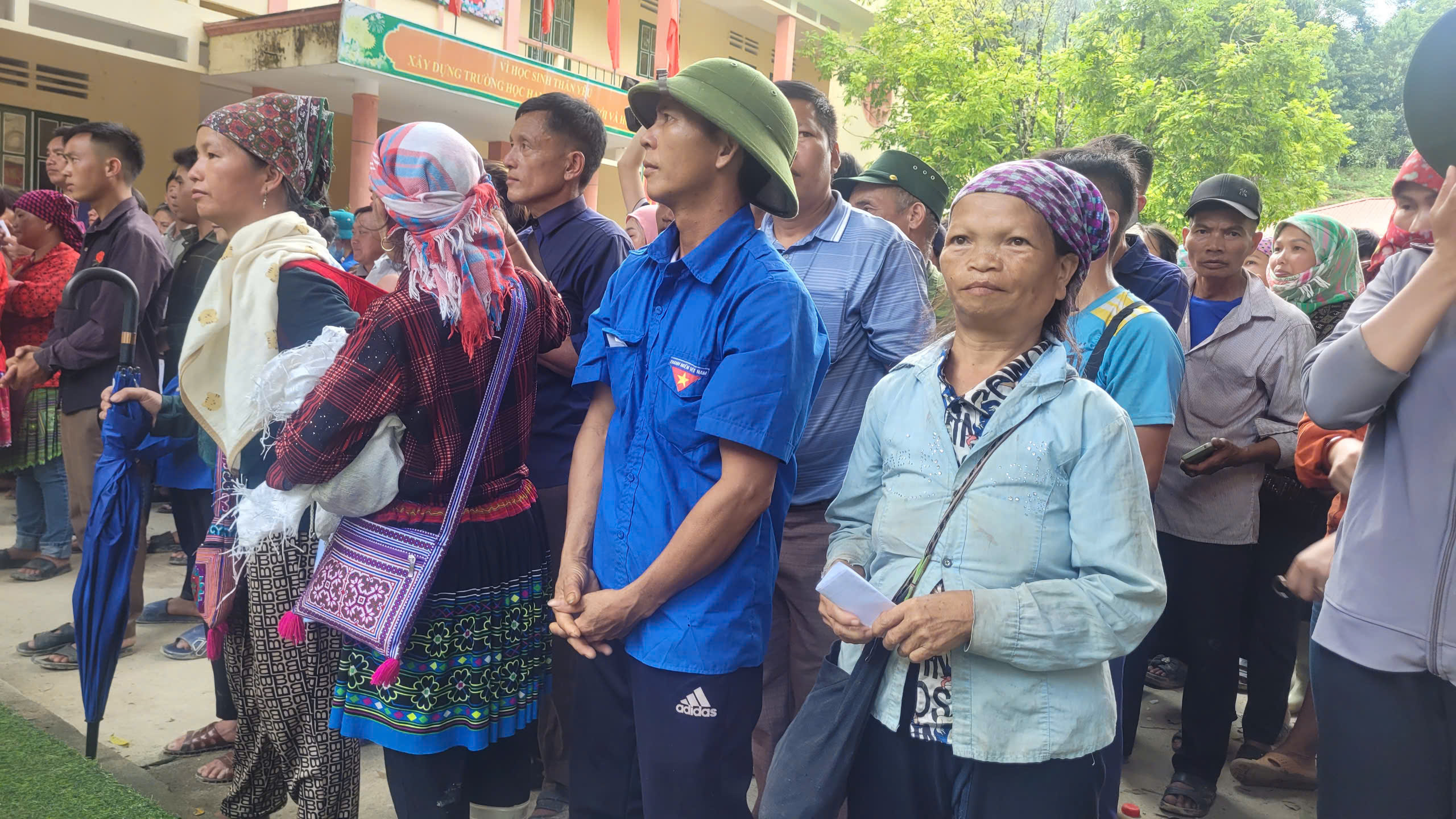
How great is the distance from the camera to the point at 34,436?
5.81 m

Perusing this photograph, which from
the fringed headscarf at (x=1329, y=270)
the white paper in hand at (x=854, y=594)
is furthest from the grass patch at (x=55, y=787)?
the fringed headscarf at (x=1329, y=270)

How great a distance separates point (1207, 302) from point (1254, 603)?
1.22 metres

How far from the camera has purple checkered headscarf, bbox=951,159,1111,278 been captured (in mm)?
1838

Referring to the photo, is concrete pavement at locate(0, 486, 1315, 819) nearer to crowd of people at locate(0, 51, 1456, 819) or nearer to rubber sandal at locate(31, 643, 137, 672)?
rubber sandal at locate(31, 643, 137, 672)

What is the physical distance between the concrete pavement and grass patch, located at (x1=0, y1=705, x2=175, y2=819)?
11 centimetres

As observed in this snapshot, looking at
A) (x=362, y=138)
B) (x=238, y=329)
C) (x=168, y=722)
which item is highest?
(x=362, y=138)

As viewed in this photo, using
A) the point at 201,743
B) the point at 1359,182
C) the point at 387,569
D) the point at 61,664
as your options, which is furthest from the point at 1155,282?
the point at 1359,182

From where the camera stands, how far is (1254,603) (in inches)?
161

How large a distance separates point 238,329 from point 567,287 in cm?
105

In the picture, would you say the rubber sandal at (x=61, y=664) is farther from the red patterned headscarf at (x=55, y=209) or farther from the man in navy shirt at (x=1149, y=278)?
the man in navy shirt at (x=1149, y=278)

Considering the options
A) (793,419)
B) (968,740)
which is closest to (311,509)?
(793,419)

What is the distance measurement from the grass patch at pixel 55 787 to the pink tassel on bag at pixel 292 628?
3.61 feet

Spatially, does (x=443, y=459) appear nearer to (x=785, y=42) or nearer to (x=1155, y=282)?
(x=1155, y=282)

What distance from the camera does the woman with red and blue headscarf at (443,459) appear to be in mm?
2305
